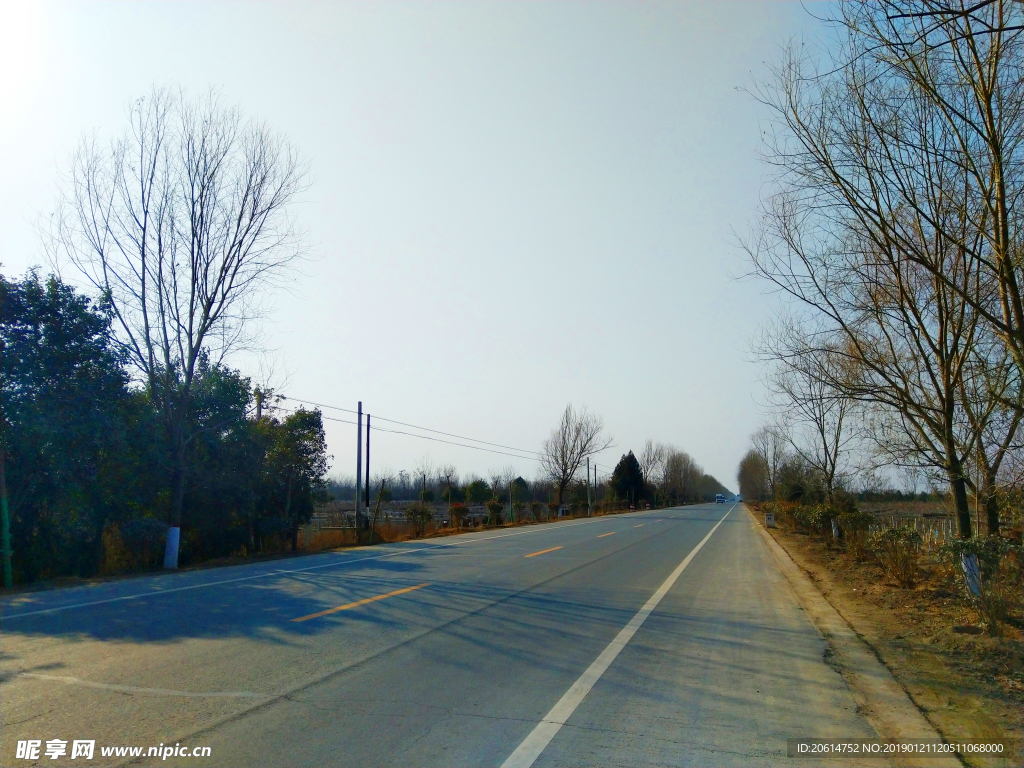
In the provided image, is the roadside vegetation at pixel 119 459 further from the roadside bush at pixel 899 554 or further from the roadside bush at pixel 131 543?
the roadside bush at pixel 899 554

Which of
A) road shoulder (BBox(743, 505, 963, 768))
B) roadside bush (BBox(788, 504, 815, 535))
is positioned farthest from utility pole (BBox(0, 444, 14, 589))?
roadside bush (BBox(788, 504, 815, 535))

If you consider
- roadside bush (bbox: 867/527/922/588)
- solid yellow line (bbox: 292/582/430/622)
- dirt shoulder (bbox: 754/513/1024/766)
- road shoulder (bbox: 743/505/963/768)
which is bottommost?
road shoulder (bbox: 743/505/963/768)

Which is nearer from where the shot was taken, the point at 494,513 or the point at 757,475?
the point at 494,513

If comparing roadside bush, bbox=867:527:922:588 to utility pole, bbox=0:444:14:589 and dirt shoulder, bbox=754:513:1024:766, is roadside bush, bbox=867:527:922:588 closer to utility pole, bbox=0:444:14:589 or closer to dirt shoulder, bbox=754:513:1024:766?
dirt shoulder, bbox=754:513:1024:766

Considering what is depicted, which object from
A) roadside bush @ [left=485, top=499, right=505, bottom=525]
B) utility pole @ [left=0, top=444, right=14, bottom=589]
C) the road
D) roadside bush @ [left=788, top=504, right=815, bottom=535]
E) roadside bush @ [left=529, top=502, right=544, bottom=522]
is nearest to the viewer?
the road

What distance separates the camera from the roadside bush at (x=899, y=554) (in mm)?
13169

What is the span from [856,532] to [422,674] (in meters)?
16.5

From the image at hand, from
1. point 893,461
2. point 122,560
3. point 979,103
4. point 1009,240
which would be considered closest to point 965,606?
point 893,461

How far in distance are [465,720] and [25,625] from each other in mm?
7112

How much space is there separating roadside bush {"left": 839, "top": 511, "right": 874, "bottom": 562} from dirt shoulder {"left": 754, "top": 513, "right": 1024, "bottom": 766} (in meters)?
4.20

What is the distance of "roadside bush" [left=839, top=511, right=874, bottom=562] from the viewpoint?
60.3 feet

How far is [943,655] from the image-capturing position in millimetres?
8094

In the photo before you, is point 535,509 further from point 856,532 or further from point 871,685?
point 871,685

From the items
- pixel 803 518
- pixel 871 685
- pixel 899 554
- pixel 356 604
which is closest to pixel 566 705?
pixel 871 685
